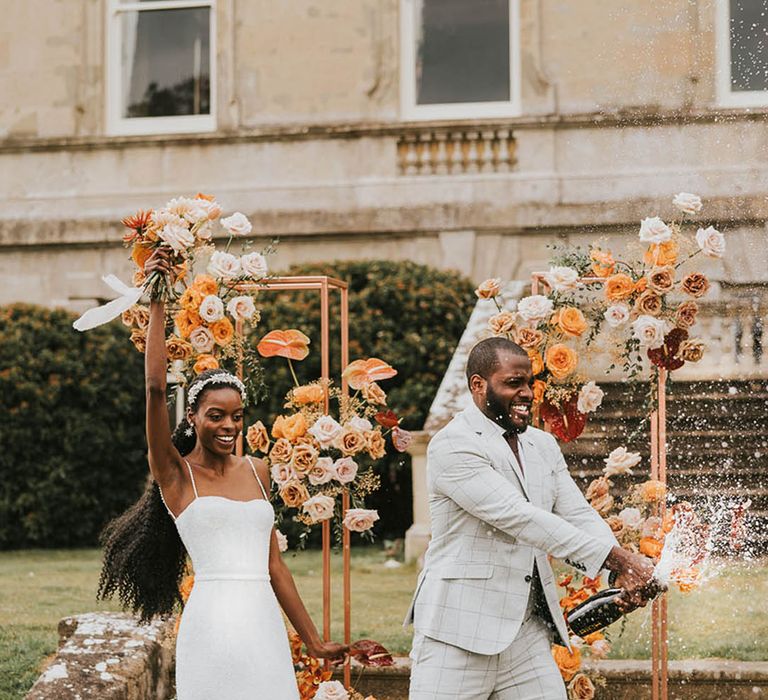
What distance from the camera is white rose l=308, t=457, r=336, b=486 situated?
7102mm

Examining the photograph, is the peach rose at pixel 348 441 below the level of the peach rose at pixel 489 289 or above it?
below

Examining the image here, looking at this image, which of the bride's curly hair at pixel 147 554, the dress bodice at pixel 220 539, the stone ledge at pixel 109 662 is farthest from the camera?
the stone ledge at pixel 109 662

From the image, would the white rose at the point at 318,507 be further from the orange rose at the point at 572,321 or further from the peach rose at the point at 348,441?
the orange rose at the point at 572,321

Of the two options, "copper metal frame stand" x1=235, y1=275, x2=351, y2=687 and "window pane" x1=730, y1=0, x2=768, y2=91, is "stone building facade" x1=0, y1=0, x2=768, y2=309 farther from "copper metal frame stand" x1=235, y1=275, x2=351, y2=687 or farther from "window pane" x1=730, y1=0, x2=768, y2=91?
"copper metal frame stand" x1=235, y1=275, x2=351, y2=687

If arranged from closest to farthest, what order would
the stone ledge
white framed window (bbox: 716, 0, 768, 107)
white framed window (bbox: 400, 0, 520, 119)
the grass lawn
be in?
the stone ledge < the grass lawn < white framed window (bbox: 716, 0, 768, 107) < white framed window (bbox: 400, 0, 520, 119)

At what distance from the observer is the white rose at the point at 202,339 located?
7.07 meters

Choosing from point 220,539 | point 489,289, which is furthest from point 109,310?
point 489,289

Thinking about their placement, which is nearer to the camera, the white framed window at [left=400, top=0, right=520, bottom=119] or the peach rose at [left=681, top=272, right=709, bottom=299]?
the peach rose at [left=681, top=272, right=709, bottom=299]

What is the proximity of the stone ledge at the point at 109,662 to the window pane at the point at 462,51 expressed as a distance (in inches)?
407

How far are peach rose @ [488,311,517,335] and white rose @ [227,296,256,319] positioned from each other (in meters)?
1.18

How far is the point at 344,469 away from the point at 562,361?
1171mm

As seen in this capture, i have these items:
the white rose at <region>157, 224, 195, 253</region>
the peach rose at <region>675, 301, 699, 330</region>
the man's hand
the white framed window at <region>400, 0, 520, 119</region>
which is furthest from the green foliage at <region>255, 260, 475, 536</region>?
the man's hand

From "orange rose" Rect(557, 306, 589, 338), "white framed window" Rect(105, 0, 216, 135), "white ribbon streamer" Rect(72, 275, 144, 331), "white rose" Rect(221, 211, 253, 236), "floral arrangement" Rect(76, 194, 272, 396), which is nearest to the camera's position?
"white ribbon streamer" Rect(72, 275, 144, 331)

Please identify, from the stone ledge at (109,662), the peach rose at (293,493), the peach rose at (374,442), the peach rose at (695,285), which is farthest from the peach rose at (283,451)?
the peach rose at (695,285)
